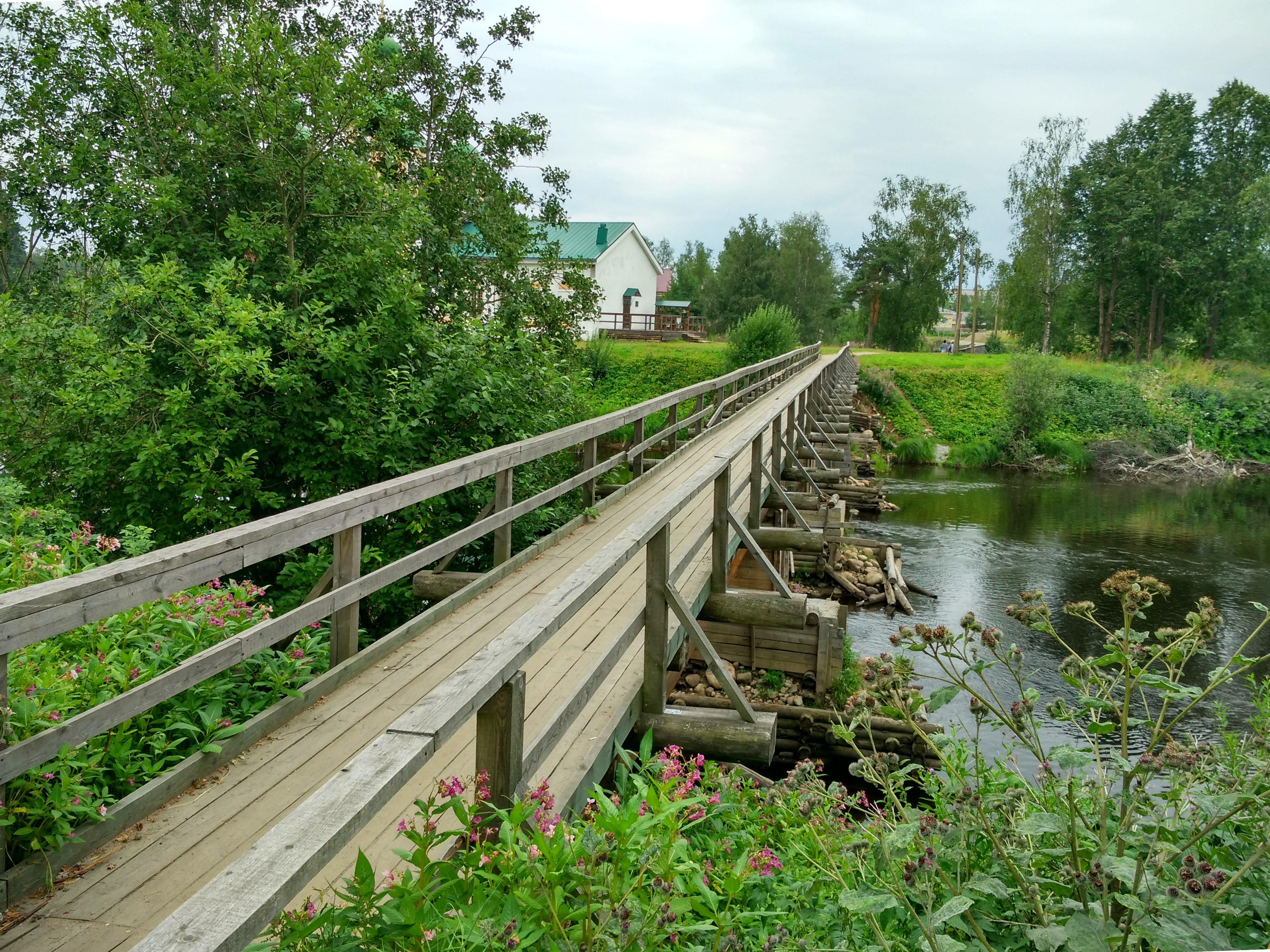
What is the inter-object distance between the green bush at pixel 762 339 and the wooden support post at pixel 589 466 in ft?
83.7

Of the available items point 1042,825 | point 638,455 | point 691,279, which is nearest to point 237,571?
point 1042,825

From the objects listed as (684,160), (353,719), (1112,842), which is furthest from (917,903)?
(684,160)

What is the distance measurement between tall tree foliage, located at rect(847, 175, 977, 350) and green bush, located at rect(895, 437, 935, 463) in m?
26.0

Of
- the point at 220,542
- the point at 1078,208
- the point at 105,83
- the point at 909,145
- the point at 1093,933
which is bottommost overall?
the point at 1093,933

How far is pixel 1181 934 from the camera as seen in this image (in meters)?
1.77

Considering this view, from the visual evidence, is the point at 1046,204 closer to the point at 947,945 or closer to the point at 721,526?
the point at 721,526

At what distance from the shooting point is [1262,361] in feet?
129

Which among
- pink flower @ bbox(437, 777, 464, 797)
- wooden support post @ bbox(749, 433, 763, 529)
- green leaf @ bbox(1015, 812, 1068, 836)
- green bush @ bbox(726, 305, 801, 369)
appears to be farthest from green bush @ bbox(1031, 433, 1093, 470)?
pink flower @ bbox(437, 777, 464, 797)

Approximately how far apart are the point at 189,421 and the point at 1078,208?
47630 mm

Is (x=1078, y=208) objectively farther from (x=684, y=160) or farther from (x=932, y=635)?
(x=684, y=160)

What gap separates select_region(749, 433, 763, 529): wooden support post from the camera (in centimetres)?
729

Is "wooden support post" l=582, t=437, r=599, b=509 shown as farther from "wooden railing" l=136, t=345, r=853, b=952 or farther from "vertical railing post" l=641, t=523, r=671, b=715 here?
"vertical railing post" l=641, t=523, r=671, b=715

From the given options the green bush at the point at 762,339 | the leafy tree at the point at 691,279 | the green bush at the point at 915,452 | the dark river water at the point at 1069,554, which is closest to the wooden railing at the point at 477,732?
the dark river water at the point at 1069,554

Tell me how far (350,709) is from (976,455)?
2933 centimetres
